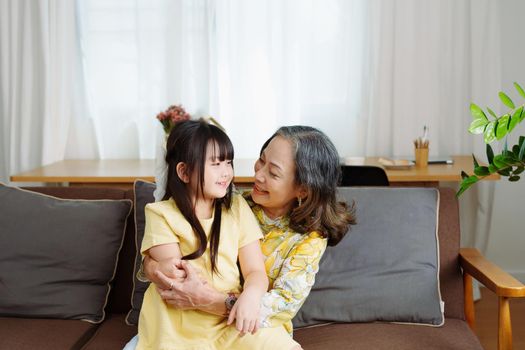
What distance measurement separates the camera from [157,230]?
187cm

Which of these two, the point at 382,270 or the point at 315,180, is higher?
the point at 315,180

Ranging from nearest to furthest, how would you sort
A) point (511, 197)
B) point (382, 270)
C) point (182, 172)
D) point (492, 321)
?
point (182, 172) < point (382, 270) < point (492, 321) < point (511, 197)

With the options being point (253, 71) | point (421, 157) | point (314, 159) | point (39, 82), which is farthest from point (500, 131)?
point (39, 82)

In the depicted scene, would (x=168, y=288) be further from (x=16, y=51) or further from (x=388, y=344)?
(x=16, y=51)

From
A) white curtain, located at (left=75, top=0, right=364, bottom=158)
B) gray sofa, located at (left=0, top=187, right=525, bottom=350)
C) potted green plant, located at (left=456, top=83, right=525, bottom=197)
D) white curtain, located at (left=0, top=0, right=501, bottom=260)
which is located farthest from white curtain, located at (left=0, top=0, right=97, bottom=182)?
potted green plant, located at (left=456, top=83, right=525, bottom=197)

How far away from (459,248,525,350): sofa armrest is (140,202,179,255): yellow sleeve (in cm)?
100

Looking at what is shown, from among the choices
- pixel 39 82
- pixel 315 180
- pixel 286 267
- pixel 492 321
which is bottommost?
pixel 492 321

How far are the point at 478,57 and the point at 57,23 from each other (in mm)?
2275

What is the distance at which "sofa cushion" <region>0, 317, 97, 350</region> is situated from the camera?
2.11 m

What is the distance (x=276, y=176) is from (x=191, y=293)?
0.41 meters

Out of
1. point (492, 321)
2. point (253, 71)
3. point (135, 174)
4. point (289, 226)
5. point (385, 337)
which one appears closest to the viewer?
point (289, 226)

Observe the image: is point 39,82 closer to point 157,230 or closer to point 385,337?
point 157,230

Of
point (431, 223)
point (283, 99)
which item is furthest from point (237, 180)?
point (431, 223)

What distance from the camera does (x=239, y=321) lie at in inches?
69.9
